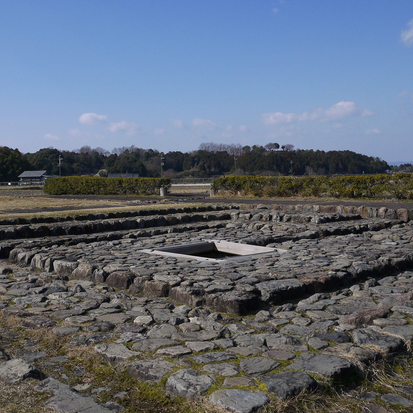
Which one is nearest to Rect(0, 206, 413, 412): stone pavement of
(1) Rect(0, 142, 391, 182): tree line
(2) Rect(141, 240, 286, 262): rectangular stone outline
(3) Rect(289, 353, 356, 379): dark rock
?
(3) Rect(289, 353, 356, 379): dark rock

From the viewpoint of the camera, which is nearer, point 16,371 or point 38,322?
point 16,371

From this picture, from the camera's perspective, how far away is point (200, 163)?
88062 millimetres

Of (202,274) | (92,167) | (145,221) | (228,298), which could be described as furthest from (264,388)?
(92,167)

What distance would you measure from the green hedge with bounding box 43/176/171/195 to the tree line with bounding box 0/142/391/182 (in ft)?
114

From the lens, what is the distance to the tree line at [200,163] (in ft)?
243

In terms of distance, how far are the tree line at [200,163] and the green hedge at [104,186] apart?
34.7 metres

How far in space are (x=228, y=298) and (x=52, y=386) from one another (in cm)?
197

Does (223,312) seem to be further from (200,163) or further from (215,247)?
(200,163)

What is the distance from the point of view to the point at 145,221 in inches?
488

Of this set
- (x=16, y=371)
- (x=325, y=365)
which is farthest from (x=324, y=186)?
(x=16, y=371)

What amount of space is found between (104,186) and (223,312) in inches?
1169

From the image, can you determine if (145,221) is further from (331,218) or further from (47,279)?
(47,279)

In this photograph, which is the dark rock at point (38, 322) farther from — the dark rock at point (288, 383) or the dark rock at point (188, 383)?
the dark rock at point (288, 383)

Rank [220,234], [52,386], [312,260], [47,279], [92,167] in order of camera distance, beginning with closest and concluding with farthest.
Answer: [52,386]
[47,279]
[312,260]
[220,234]
[92,167]
